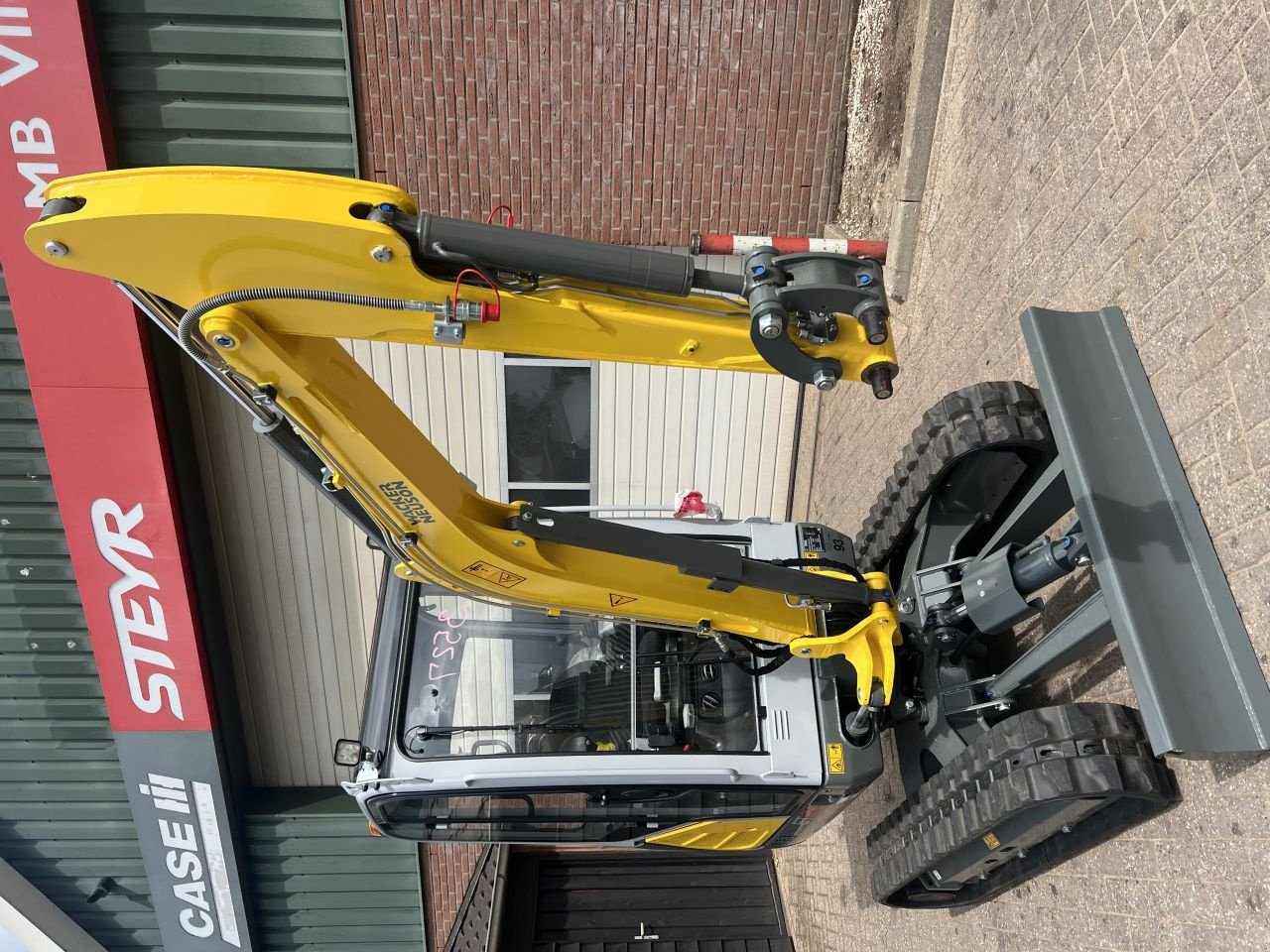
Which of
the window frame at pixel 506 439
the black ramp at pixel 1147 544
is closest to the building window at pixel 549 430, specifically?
the window frame at pixel 506 439

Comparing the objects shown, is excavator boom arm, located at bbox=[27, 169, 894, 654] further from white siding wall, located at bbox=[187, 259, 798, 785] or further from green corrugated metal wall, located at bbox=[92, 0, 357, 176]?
green corrugated metal wall, located at bbox=[92, 0, 357, 176]

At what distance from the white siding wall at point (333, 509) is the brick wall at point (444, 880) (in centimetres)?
124

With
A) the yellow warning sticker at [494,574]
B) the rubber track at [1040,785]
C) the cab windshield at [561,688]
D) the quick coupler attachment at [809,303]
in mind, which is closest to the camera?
the quick coupler attachment at [809,303]

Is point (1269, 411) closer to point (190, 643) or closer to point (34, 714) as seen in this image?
point (190, 643)

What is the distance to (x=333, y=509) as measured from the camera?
23.3 feet

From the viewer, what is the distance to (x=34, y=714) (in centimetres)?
699

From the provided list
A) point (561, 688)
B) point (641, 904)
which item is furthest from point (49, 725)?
point (561, 688)

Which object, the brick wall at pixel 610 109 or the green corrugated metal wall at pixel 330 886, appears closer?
the brick wall at pixel 610 109

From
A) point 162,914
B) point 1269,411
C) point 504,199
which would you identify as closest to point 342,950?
point 162,914

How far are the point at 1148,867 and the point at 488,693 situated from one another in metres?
2.84

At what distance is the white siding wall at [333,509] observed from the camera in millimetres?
6762

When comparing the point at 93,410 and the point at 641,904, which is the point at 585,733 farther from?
the point at 93,410

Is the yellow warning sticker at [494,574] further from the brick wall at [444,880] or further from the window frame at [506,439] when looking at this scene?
the brick wall at [444,880]

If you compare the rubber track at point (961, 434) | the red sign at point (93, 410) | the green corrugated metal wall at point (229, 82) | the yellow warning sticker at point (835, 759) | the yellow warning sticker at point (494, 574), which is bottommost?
the yellow warning sticker at point (835, 759)
